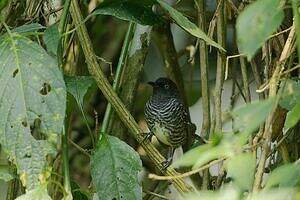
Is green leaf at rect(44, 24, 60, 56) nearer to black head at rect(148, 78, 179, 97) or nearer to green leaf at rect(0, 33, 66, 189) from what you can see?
green leaf at rect(0, 33, 66, 189)

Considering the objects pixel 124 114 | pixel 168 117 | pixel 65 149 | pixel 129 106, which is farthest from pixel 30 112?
pixel 168 117

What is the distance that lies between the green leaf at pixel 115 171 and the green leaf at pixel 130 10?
30 cm

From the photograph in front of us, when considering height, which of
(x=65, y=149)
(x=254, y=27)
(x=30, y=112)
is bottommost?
(x=65, y=149)

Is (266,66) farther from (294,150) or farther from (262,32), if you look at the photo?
(262,32)

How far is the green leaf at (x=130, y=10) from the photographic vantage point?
1.92 metres

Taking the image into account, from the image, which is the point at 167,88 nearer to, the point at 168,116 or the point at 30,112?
the point at 168,116

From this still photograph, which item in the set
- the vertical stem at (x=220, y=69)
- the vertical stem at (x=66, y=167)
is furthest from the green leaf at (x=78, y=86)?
the vertical stem at (x=220, y=69)

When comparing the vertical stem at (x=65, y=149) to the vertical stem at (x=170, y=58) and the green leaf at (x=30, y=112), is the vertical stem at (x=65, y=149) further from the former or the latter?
the vertical stem at (x=170, y=58)

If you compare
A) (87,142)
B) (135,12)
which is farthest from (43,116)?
(87,142)

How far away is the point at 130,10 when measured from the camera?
76.6 inches

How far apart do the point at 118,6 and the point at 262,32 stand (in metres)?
0.91

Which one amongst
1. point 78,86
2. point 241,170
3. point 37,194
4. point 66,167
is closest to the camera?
point 241,170

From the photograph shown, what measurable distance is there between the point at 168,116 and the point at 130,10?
3.29 feet

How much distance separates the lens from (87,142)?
424 centimetres
